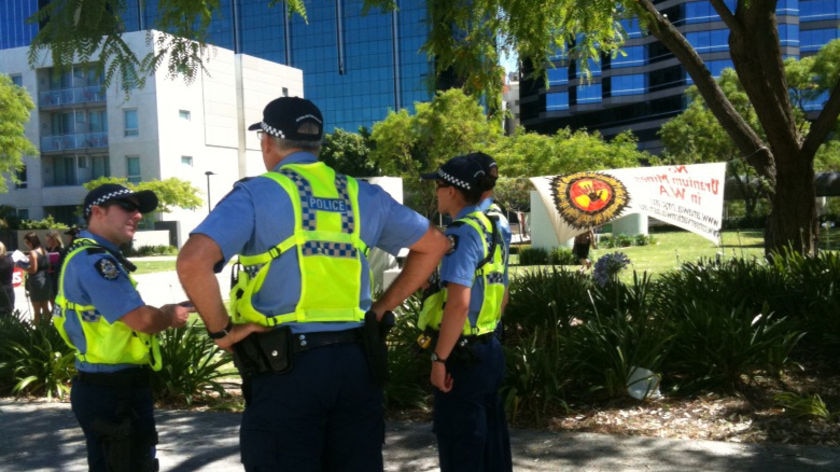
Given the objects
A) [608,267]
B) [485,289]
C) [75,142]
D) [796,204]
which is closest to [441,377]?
[485,289]

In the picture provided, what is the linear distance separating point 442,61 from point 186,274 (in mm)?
7682

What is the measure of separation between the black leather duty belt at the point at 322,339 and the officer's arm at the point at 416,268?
330 mm

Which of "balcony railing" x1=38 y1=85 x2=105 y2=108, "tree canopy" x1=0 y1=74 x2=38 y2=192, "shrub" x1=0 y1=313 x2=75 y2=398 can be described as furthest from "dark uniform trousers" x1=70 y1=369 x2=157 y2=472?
"balcony railing" x1=38 y1=85 x2=105 y2=108

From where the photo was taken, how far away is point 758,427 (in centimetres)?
589

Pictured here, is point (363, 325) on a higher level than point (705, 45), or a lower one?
lower

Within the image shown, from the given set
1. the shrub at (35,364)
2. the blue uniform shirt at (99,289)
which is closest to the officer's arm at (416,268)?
the blue uniform shirt at (99,289)

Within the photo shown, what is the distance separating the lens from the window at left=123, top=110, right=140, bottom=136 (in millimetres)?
52441

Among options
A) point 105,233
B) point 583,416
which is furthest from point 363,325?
point 583,416

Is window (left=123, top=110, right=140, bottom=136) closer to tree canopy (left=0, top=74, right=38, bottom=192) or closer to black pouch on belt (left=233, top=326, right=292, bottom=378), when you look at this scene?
tree canopy (left=0, top=74, right=38, bottom=192)

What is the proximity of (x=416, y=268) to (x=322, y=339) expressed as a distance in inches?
23.4

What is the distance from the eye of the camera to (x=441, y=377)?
3.78 m

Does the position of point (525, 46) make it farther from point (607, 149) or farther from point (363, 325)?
point (607, 149)

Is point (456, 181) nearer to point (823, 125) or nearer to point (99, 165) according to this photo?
point (823, 125)

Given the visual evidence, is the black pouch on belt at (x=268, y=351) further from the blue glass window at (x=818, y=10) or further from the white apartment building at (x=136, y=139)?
the blue glass window at (x=818, y=10)
